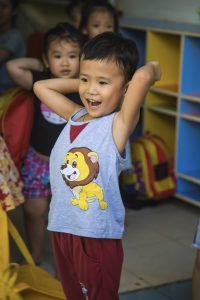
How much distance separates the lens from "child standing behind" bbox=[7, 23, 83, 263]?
3049 mm

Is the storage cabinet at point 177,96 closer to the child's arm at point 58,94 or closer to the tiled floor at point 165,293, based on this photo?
the tiled floor at point 165,293

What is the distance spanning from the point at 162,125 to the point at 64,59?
171 cm

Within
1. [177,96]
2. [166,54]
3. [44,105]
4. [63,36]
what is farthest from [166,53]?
[44,105]

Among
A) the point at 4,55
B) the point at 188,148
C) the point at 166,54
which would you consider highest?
the point at 4,55

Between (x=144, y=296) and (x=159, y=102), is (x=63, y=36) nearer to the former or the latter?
(x=144, y=296)

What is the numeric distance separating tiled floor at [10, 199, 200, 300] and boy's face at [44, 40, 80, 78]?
106 centimetres

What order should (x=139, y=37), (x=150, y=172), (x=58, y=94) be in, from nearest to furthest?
(x=58, y=94) < (x=150, y=172) < (x=139, y=37)

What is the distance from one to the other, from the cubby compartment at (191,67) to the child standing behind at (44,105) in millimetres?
1140

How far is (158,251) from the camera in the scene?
3502 millimetres

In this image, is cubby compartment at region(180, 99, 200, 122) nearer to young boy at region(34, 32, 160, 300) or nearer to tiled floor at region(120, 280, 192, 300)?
tiled floor at region(120, 280, 192, 300)

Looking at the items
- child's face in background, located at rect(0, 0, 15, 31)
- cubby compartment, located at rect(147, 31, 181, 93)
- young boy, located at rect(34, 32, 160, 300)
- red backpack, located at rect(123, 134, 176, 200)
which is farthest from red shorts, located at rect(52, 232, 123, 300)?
child's face in background, located at rect(0, 0, 15, 31)

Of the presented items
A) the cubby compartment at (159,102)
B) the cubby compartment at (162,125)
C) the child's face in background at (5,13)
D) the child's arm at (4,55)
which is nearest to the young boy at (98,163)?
the child's arm at (4,55)

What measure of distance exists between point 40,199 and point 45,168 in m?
0.18

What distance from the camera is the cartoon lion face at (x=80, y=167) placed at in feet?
6.90
